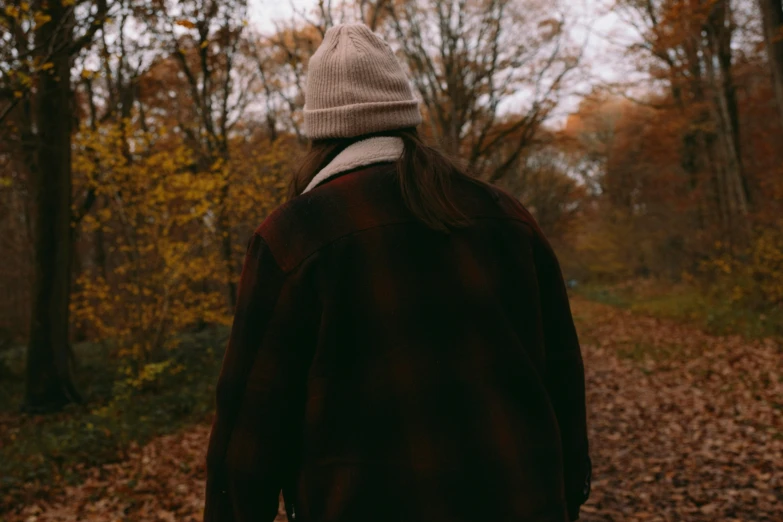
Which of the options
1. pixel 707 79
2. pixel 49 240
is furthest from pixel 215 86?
pixel 707 79

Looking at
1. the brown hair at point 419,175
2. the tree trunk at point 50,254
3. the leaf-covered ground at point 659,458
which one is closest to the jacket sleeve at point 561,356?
the brown hair at point 419,175

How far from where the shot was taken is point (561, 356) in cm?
175

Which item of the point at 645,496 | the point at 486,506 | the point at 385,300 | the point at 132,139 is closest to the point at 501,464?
the point at 486,506

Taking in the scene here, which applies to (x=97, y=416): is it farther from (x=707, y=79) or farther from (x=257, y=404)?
(x=707, y=79)

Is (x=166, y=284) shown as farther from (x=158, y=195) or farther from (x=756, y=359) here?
(x=756, y=359)

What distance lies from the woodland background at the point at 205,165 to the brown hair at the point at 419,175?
220 mm

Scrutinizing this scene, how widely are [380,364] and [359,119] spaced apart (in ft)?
2.07

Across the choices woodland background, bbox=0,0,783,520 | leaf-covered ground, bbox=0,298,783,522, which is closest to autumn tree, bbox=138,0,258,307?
woodland background, bbox=0,0,783,520

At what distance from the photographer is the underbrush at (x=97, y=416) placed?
6.50 metres

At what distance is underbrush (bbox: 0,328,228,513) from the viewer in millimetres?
6498

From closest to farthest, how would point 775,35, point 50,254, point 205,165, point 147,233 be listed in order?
point 775,35 < point 147,233 < point 50,254 < point 205,165

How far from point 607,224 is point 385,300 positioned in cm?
3301

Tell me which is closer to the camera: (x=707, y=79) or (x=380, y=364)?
(x=380, y=364)

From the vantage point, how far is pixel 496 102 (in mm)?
16156
